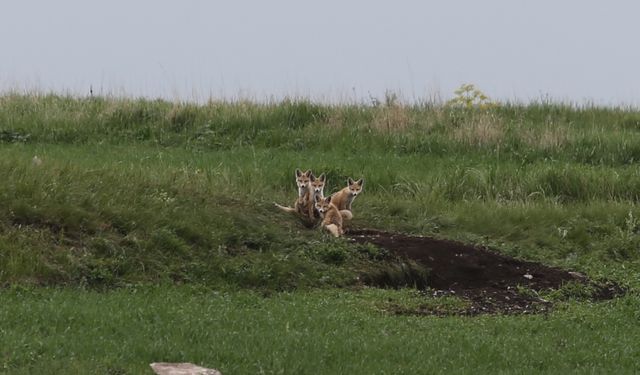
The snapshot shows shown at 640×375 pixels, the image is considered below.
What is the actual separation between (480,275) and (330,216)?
241cm

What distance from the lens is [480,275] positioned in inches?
565

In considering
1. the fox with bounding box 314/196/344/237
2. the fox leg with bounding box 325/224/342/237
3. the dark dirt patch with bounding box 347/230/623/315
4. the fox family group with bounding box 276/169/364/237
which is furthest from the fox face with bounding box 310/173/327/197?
the fox leg with bounding box 325/224/342/237

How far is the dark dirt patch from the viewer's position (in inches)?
518

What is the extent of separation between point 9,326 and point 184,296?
2695 millimetres

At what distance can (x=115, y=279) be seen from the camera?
1218 cm

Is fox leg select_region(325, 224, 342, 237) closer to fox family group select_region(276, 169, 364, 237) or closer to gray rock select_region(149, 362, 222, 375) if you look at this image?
fox family group select_region(276, 169, 364, 237)

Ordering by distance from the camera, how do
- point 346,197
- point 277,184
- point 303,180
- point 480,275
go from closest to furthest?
1. point 480,275
2. point 303,180
3. point 346,197
4. point 277,184

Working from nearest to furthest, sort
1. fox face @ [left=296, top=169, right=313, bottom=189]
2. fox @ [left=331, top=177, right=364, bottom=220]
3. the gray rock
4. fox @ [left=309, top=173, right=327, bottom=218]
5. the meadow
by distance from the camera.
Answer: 1. the gray rock
2. the meadow
3. fox @ [left=309, top=173, right=327, bottom=218]
4. fox face @ [left=296, top=169, right=313, bottom=189]
5. fox @ [left=331, top=177, right=364, bottom=220]

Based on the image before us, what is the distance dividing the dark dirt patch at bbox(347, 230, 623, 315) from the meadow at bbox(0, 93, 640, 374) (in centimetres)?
41

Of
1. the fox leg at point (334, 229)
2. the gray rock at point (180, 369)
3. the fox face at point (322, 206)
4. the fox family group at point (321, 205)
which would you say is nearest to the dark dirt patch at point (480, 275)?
the fox leg at point (334, 229)

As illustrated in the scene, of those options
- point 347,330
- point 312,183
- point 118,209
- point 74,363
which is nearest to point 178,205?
point 118,209

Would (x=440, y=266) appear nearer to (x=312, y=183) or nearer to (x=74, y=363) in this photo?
(x=312, y=183)

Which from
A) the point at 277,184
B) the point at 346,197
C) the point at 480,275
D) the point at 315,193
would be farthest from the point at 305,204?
the point at 480,275

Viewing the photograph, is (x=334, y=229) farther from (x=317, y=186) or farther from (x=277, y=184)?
(x=277, y=184)
